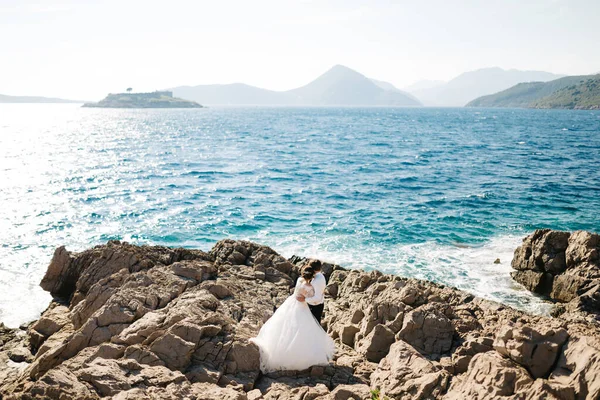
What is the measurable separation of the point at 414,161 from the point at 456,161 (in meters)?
5.53

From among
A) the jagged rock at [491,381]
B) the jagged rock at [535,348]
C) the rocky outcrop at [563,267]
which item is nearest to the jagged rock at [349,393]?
the jagged rock at [491,381]

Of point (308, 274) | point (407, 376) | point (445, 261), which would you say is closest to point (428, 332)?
point (407, 376)

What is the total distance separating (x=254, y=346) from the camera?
10508 millimetres

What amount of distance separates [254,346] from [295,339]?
3.23 feet

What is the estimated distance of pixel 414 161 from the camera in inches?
2365

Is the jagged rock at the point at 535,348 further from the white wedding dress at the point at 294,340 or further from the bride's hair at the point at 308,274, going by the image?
the bride's hair at the point at 308,274

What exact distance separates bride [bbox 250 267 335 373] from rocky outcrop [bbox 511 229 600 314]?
11.8 m

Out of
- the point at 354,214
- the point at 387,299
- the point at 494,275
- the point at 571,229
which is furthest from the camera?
the point at 354,214

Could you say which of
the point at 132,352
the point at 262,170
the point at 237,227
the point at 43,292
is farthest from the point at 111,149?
the point at 132,352

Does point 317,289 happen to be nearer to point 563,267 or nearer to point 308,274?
point 308,274

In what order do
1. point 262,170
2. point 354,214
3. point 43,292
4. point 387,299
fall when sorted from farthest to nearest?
point 262,170, point 354,214, point 43,292, point 387,299

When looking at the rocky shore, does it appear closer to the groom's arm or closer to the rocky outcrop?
the rocky outcrop

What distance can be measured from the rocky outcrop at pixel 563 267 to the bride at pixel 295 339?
11.8 metres

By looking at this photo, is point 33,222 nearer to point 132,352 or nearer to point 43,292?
point 43,292
